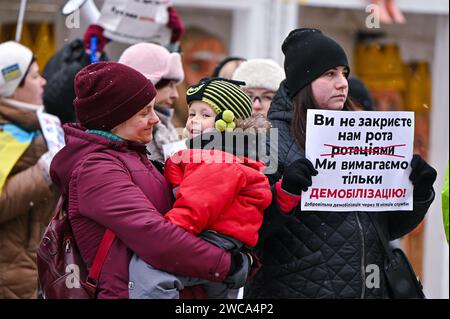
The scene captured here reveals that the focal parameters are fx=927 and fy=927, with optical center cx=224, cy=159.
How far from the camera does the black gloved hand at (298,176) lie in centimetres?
324

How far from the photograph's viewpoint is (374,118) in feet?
11.2

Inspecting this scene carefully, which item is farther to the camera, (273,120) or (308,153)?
(273,120)

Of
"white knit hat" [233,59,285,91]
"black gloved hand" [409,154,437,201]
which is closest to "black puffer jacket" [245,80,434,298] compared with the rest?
"black gloved hand" [409,154,437,201]

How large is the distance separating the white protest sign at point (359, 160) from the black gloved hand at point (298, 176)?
0.17 ft

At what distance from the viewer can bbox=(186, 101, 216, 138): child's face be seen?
3.24 meters

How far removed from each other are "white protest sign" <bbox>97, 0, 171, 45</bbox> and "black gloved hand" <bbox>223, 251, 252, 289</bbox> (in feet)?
7.46

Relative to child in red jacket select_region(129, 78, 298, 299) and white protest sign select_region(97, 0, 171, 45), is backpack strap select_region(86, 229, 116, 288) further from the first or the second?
white protest sign select_region(97, 0, 171, 45)

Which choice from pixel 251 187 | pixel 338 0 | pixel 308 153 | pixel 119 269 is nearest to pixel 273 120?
pixel 308 153

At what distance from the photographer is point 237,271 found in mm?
2971

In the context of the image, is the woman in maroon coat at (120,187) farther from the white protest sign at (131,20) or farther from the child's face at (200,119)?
the white protest sign at (131,20)

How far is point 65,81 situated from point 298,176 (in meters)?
2.18
